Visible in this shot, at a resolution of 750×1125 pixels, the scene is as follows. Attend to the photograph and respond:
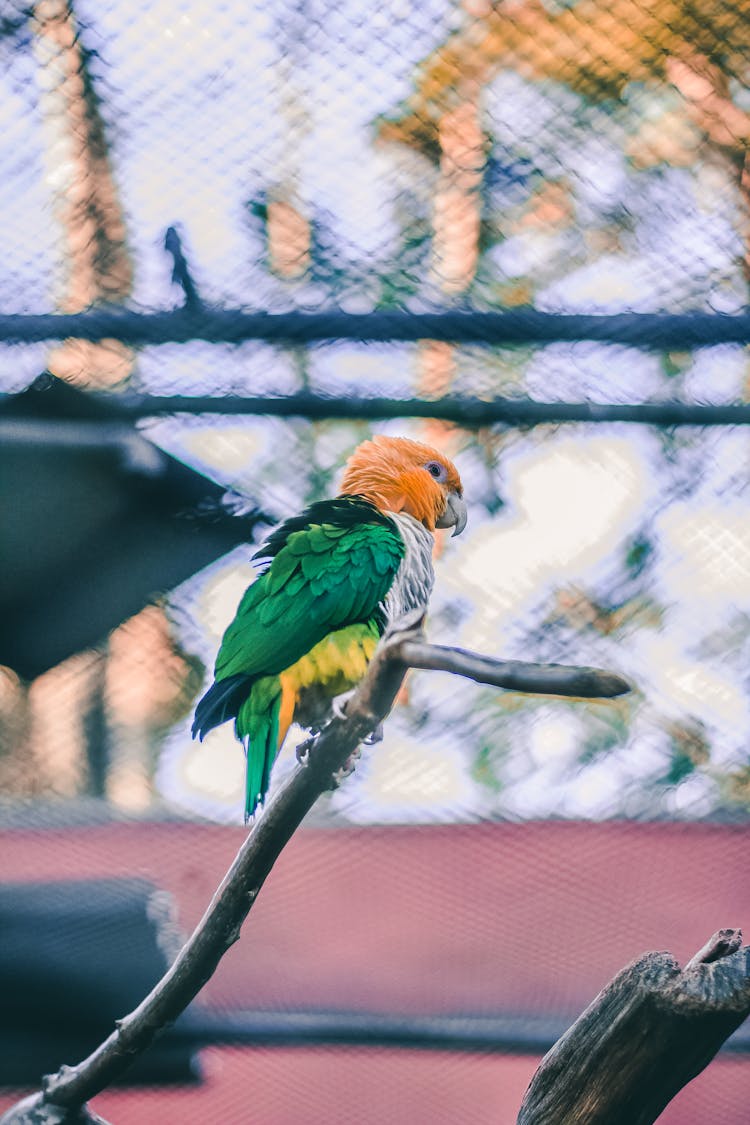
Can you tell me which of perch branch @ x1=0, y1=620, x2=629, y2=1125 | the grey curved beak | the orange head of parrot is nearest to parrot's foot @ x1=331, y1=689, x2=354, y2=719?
perch branch @ x1=0, y1=620, x2=629, y2=1125

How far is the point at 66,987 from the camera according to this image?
1.05m

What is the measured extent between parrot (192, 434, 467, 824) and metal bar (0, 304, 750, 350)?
0.17 metres

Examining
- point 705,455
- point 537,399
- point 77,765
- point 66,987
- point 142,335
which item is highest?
point 142,335

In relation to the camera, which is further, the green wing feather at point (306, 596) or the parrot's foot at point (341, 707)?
the green wing feather at point (306, 596)

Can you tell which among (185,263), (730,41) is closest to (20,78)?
(185,263)

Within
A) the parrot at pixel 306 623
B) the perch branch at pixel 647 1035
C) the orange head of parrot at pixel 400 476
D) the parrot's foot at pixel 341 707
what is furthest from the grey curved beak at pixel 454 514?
the perch branch at pixel 647 1035

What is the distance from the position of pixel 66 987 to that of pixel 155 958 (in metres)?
0.11

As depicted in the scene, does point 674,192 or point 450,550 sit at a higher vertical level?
point 674,192

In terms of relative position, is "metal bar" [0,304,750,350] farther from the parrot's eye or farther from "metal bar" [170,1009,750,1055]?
"metal bar" [170,1009,750,1055]

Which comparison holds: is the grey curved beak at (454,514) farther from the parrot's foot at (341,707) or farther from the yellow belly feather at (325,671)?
the parrot's foot at (341,707)

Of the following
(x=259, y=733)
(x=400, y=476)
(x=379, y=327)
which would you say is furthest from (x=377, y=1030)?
(x=379, y=327)

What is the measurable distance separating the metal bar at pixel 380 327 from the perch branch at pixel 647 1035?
0.57 m

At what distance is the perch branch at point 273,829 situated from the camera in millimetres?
417

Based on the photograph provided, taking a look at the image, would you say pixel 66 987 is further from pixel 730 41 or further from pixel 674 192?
pixel 730 41
